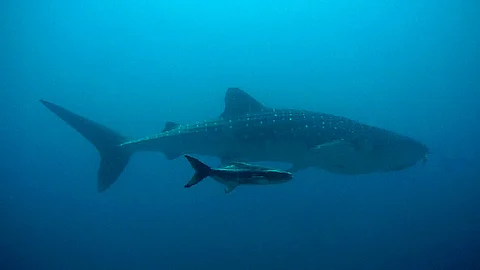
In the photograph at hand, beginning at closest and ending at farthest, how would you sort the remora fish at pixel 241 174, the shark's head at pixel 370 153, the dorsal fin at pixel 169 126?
the remora fish at pixel 241 174 < the shark's head at pixel 370 153 < the dorsal fin at pixel 169 126

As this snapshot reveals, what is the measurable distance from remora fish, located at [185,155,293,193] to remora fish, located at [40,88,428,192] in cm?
385

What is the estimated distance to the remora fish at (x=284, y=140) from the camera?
732 cm

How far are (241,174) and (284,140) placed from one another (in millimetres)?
4035

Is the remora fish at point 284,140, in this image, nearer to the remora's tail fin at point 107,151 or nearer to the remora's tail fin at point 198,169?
the remora's tail fin at point 107,151

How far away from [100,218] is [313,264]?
1824cm

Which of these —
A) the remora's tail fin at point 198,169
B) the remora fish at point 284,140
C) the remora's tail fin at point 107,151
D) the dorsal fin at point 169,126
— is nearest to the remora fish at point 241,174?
Answer: the remora's tail fin at point 198,169

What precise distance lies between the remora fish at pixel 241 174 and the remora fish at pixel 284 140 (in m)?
3.85

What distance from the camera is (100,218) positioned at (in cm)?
2562

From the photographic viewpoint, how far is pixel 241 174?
352cm

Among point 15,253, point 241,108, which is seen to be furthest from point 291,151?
point 15,253

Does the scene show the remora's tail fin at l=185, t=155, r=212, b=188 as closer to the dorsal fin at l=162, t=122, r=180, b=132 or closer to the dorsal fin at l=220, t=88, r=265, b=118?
the dorsal fin at l=220, t=88, r=265, b=118

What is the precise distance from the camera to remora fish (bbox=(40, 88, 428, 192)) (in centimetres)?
732

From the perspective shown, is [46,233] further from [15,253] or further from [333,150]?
[333,150]

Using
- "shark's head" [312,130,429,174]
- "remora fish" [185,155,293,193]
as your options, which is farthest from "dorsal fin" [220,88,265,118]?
"remora fish" [185,155,293,193]
